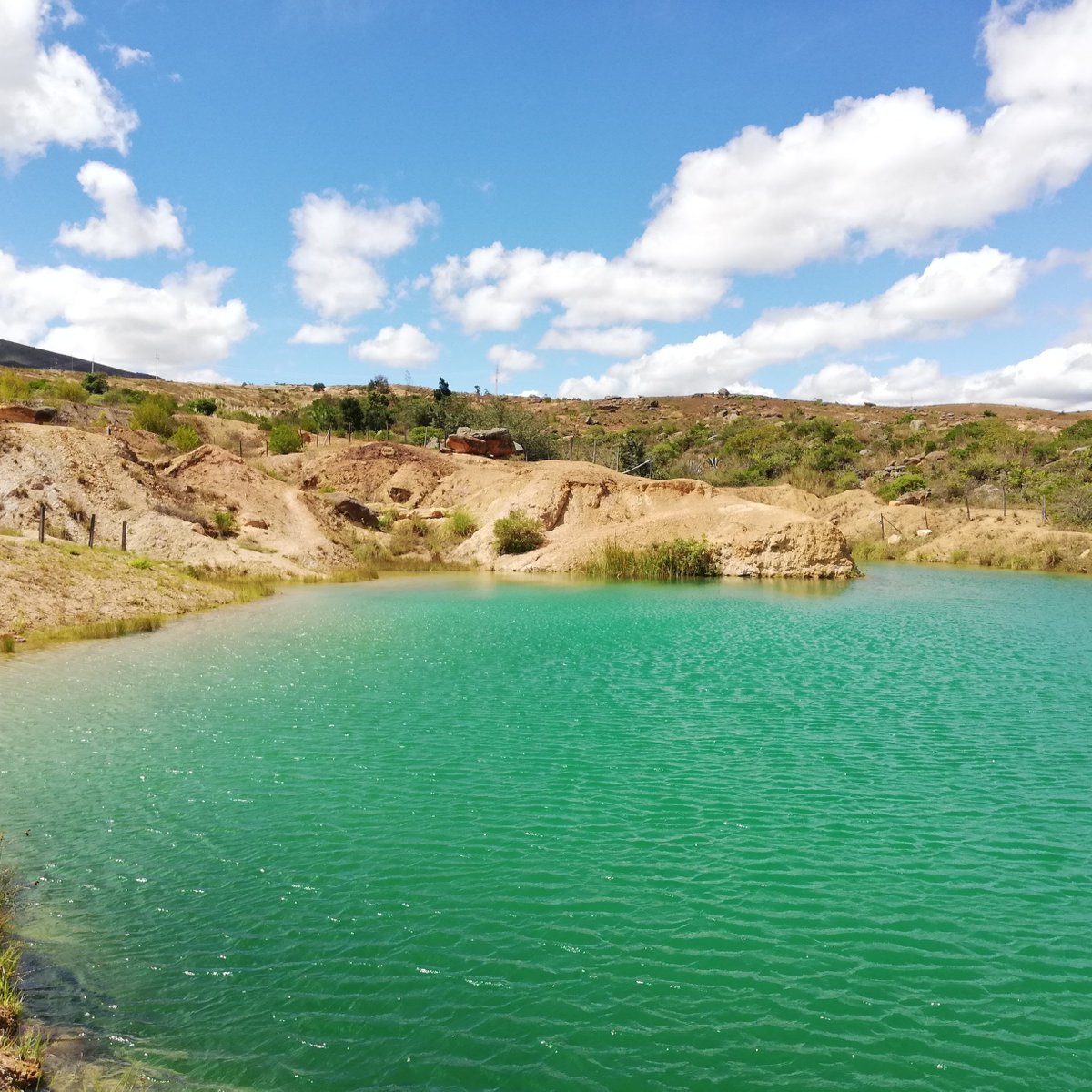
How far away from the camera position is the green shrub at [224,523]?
116ft

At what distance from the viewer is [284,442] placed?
57.2 meters

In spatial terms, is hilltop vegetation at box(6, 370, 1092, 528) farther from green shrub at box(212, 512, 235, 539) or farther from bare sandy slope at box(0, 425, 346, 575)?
green shrub at box(212, 512, 235, 539)

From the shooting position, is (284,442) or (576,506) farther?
(284,442)

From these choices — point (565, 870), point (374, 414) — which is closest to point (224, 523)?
point (565, 870)

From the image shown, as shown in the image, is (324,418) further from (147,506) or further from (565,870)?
(565,870)

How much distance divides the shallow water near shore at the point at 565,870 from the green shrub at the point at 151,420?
1535 inches

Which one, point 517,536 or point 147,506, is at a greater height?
point 147,506

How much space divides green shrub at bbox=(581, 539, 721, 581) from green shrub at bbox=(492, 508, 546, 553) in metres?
4.85

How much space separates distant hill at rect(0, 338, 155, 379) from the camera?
314 ft

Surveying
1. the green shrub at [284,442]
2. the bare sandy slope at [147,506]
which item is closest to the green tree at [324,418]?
the green shrub at [284,442]

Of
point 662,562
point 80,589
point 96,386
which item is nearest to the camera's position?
point 80,589

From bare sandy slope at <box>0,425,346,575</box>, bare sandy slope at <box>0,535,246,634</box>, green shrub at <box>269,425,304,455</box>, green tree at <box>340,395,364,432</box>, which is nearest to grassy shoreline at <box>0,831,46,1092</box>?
bare sandy slope at <box>0,535,246,634</box>

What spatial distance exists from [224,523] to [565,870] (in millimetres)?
31853

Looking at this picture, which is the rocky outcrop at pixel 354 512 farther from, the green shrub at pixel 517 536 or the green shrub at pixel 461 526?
the green shrub at pixel 517 536
